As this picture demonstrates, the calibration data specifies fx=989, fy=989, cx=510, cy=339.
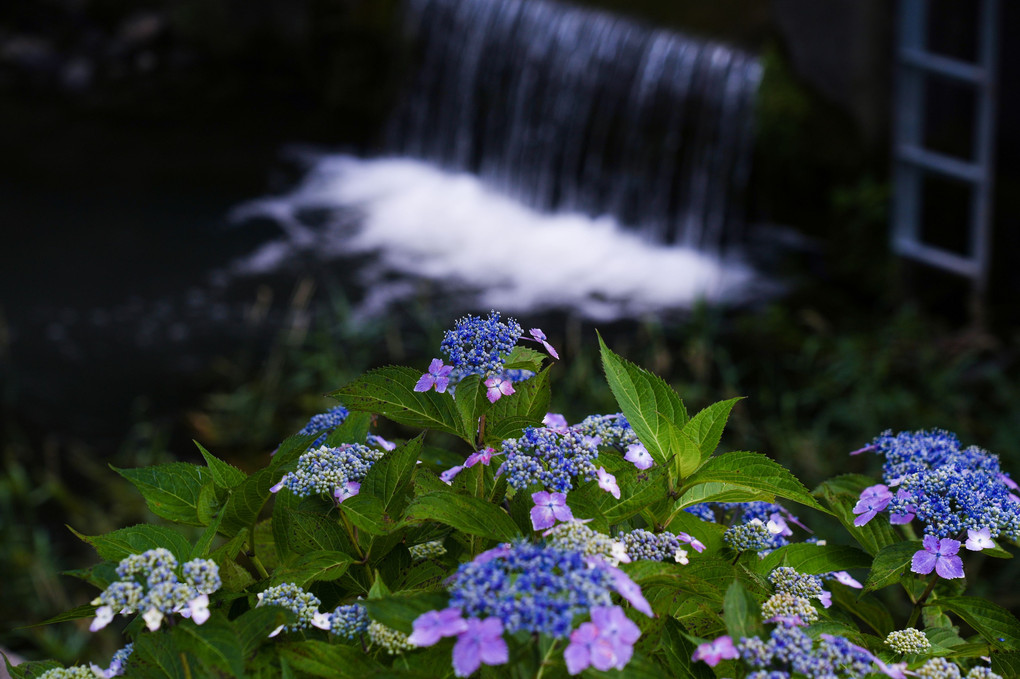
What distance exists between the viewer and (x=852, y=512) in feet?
3.74

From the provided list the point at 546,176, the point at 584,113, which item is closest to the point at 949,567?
the point at 584,113

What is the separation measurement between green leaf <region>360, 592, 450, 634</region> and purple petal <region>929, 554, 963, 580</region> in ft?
1.76

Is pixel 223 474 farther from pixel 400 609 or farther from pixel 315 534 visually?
pixel 400 609

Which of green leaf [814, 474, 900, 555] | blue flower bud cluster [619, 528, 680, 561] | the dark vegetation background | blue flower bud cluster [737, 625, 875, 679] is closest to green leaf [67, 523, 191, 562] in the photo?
blue flower bud cluster [619, 528, 680, 561]

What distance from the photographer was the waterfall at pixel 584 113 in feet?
21.0

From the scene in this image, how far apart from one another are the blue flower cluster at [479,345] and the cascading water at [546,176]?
4.93 meters

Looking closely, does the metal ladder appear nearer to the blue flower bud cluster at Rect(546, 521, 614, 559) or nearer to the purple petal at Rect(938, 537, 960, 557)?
Answer: the purple petal at Rect(938, 537, 960, 557)

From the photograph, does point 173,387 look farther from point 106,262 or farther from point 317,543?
point 317,543

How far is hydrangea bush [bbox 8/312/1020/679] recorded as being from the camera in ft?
2.79

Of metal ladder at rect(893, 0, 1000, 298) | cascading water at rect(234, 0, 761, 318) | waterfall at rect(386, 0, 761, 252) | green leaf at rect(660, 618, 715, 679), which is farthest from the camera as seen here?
waterfall at rect(386, 0, 761, 252)

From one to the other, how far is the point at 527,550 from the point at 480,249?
19.9 ft

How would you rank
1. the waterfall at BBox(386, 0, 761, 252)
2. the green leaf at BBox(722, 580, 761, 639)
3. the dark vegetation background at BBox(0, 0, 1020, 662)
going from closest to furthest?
the green leaf at BBox(722, 580, 761, 639), the dark vegetation background at BBox(0, 0, 1020, 662), the waterfall at BBox(386, 0, 761, 252)

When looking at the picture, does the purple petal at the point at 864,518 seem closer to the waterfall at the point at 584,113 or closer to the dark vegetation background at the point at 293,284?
the dark vegetation background at the point at 293,284

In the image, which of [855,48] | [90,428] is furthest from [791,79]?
[90,428]
